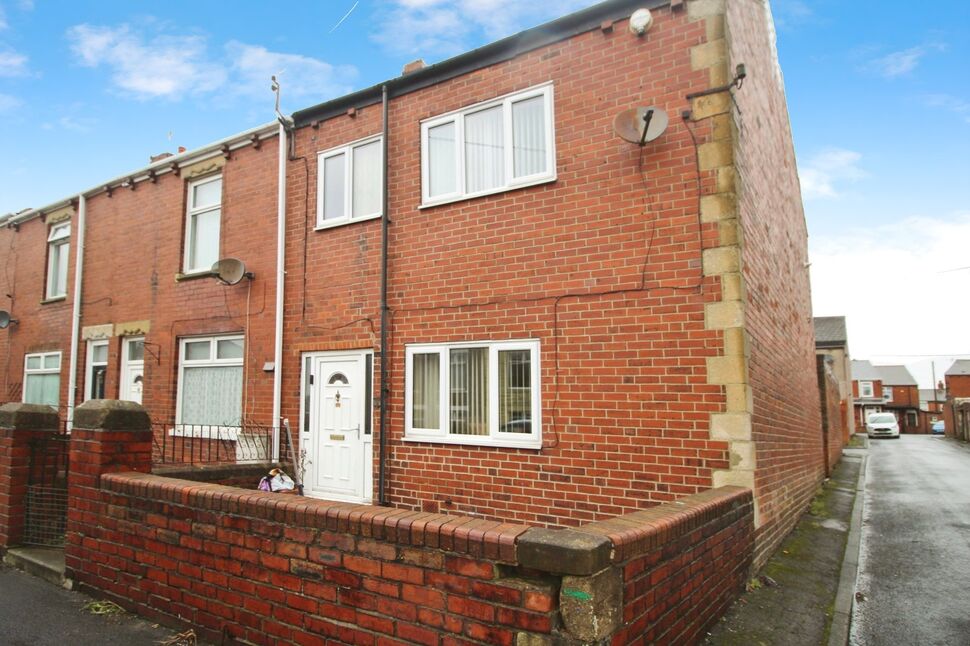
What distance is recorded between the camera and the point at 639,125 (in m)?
5.93

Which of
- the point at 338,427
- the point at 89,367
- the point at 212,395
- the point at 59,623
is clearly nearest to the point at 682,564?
the point at 59,623

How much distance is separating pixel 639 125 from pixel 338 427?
5.42 meters

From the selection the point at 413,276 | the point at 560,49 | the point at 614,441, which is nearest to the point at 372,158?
the point at 413,276

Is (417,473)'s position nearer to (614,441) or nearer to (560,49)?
(614,441)

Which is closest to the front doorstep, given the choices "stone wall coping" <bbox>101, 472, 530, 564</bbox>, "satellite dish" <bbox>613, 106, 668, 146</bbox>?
"stone wall coping" <bbox>101, 472, 530, 564</bbox>

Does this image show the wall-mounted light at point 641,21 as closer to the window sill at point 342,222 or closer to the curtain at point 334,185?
the window sill at point 342,222

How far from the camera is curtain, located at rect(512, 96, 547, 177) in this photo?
6922 mm

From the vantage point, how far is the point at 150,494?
4.07 m

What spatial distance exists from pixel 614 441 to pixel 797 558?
94.0 inches

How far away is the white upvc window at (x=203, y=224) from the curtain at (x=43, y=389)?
4.81 m

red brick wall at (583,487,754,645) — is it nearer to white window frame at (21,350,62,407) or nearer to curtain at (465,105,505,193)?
curtain at (465,105,505,193)

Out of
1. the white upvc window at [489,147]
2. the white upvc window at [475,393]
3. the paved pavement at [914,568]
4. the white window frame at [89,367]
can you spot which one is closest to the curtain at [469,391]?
the white upvc window at [475,393]

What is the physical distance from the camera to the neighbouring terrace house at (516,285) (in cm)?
578

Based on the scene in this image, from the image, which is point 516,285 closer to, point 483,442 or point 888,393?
point 483,442
